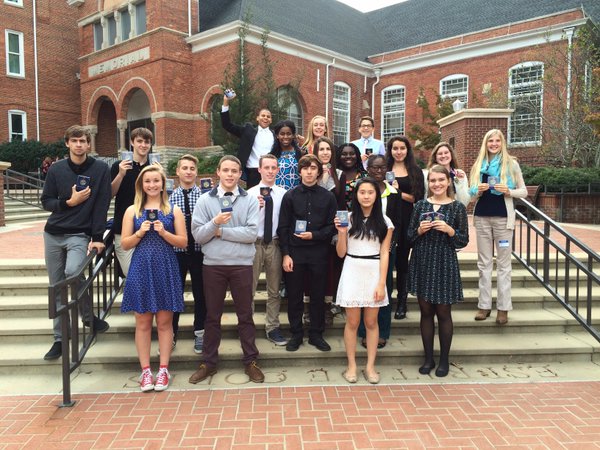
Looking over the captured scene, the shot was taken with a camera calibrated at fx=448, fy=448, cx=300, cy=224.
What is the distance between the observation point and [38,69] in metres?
22.9

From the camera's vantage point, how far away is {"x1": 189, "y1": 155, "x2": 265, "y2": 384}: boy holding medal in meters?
4.06

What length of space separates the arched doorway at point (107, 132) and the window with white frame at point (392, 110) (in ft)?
48.6

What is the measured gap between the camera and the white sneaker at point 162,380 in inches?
157

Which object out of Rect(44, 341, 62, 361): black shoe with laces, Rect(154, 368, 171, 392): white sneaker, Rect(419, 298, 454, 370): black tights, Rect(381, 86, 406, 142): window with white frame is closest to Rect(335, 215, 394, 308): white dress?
Rect(419, 298, 454, 370): black tights

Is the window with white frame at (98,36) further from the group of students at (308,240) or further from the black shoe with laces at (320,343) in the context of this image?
the black shoe with laces at (320,343)

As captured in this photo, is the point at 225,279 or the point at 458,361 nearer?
the point at 225,279

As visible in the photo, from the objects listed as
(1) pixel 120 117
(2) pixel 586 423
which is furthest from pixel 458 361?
(1) pixel 120 117

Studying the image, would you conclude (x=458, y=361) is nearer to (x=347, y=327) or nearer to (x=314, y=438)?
(x=347, y=327)

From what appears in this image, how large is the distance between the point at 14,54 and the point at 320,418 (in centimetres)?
2555

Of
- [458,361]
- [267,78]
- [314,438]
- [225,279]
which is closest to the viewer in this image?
[314,438]

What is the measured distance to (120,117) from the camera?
68.1 ft

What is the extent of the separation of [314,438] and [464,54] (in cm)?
2342

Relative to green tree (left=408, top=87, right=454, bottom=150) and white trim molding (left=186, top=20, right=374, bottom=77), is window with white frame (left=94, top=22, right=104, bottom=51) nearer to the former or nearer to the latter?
white trim molding (left=186, top=20, right=374, bottom=77)

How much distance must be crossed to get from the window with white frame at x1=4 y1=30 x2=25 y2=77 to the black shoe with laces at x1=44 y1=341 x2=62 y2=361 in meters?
22.6
